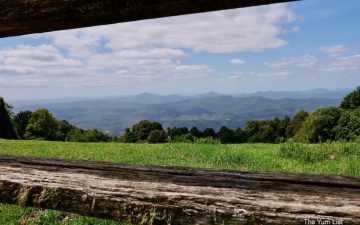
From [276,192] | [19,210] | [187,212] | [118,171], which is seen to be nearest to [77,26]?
[118,171]

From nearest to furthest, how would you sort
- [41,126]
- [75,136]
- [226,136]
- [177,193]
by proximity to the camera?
1. [177,193]
2. [226,136]
3. [41,126]
4. [75,136]

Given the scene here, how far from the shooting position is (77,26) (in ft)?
8.86

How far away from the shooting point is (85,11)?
8.07 feet

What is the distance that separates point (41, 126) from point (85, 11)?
4093 inches

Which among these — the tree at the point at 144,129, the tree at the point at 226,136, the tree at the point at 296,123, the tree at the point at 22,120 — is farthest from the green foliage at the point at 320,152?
the tree at the point at 22,120

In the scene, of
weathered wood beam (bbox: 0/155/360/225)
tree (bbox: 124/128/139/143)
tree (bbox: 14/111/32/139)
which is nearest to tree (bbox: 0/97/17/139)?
tree (bbox: 14/111/32/139)

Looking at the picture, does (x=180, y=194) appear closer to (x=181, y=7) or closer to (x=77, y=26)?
(x=181, y=7)

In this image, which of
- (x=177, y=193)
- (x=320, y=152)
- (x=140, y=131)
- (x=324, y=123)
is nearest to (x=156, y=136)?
(x=140, y=131)

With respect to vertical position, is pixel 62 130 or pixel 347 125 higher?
pixel 347 125

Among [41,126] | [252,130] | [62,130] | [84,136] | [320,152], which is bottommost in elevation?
[84,136]

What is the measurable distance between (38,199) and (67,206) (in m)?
0.27

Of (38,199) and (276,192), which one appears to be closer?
(276,192)

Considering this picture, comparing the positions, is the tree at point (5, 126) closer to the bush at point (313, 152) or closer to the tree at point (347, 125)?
the tree at point (347, 125)

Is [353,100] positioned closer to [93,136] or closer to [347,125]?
[347,125]
